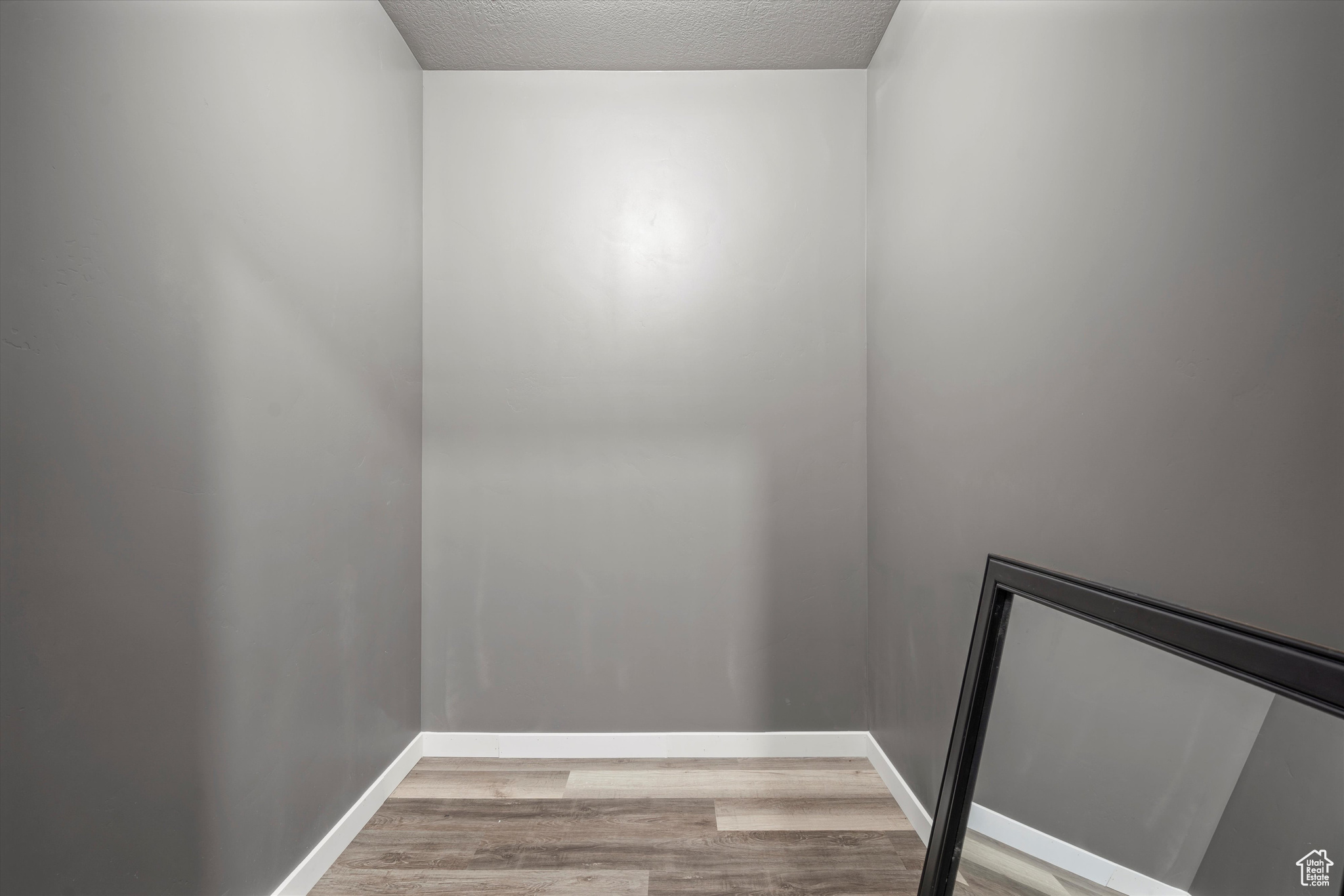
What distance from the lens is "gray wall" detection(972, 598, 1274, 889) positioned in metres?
0.87

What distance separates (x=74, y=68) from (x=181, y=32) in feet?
0.98

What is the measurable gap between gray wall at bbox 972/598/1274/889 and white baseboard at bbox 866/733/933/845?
26.4 inches

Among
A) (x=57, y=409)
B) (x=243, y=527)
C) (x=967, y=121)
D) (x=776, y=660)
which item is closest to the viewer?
(x=57, y=409)

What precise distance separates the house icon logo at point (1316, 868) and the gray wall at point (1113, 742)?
4.2 inches

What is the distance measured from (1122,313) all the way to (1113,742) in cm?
72

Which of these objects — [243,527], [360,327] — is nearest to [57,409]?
[243,527]

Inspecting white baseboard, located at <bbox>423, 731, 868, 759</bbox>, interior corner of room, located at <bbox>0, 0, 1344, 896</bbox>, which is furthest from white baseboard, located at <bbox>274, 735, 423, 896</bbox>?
white baseboard, located at <bbox>423, 731, 868, 759</bbox>

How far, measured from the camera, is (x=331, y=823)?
1938 millimetres

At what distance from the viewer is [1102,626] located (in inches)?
44.6

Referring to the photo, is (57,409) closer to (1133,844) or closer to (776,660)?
(1133,844)

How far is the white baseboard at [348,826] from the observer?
1.74 metres

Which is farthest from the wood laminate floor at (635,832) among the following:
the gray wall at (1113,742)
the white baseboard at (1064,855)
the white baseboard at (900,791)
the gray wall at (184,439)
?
the gray wall at (1113,742)

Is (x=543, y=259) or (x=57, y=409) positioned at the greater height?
(x=543, y=259)

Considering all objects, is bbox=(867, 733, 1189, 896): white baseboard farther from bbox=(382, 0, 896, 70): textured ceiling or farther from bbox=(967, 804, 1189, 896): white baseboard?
bbox=(382, 0, 896, 70): textured ceiling
